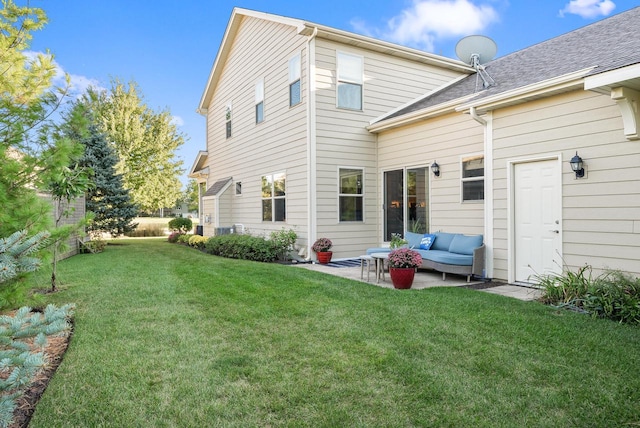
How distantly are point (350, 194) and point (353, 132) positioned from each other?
61.5 inches

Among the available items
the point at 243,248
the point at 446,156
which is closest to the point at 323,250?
the point at 243,248

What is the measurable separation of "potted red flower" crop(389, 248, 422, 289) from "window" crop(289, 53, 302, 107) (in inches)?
211

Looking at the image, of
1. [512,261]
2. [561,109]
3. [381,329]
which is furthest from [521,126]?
[381,329]

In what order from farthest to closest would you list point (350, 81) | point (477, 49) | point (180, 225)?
1. point (180, 225)
2. point (477, 49)
3. point (350, 81)

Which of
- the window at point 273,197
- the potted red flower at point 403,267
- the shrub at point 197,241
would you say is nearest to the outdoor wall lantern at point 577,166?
the potted red flower at point 403,267

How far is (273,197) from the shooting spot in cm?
1154

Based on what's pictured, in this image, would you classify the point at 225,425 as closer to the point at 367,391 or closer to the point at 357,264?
the point at 367,391

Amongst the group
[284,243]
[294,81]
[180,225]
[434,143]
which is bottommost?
[284,243]

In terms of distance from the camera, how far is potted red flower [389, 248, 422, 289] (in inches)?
248

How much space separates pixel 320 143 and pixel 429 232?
3303 millimetres

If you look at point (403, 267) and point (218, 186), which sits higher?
point (218, 186)

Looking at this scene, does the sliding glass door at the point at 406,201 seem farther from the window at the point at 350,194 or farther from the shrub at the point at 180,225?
the shrub at the point at 180,225

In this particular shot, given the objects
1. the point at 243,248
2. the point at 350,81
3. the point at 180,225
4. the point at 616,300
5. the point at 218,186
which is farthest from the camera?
the point at 180,225

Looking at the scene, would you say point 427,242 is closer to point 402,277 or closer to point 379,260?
point 379,260
